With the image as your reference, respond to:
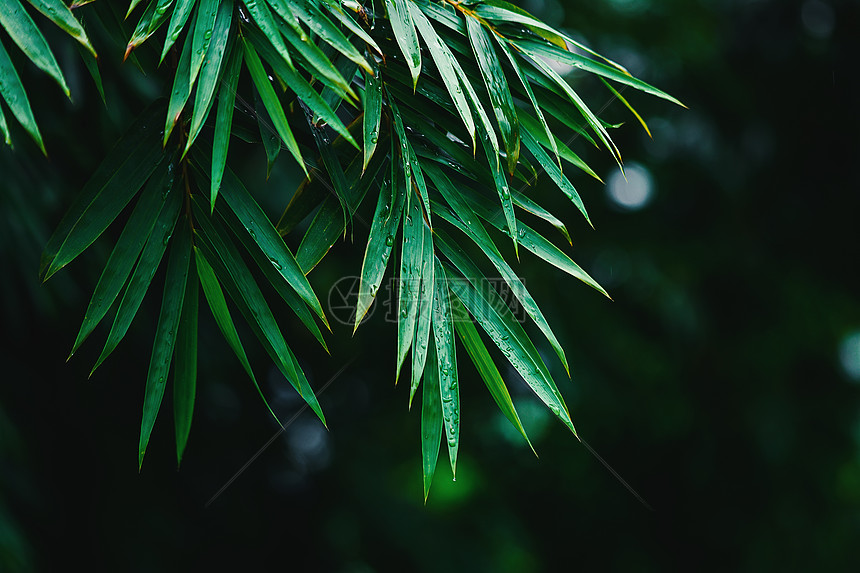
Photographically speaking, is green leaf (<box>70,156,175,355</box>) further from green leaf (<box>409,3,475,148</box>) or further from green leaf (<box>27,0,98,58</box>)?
green leaf (<box>409,3,475,148</box>)

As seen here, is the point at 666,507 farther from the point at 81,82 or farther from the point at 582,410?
the point at 81,82

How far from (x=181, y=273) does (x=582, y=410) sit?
8.29 feet

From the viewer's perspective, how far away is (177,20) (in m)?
0.84

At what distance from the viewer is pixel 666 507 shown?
3643 mm

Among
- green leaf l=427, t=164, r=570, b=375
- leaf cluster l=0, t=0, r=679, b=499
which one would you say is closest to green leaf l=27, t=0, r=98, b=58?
leaf cluster l=0, t=0, r=679, b=499

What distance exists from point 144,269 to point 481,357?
0.51 metres

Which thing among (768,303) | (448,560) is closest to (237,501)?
(448,560)

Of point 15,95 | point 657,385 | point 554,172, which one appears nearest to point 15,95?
point 15,95

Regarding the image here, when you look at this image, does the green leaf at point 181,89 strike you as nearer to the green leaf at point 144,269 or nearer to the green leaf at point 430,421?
the green leaf at point 144,269

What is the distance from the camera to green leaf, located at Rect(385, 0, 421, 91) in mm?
878

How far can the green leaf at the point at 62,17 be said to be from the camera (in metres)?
0.78

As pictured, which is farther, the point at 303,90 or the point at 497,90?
the point at 497,90

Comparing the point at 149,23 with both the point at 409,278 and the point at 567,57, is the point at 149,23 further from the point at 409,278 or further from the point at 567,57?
the point at 567,57

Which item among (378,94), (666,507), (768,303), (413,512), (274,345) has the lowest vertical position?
(666,507)
